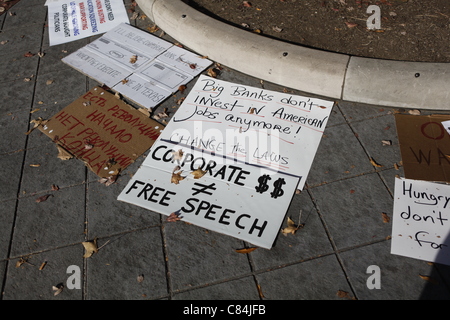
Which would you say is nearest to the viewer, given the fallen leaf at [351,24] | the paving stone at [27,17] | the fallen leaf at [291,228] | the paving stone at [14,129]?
the fallen leaf at [291,228]

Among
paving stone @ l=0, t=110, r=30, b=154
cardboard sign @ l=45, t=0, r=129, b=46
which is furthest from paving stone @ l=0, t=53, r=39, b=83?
paving stone @ l=0, t=110, r=30, b=154

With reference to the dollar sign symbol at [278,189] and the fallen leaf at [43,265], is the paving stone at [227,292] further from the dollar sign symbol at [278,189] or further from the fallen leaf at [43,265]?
the fallen leaf at [43,265]

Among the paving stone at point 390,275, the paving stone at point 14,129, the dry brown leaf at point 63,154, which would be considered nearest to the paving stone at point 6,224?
the dry brown leaf at point 63,154

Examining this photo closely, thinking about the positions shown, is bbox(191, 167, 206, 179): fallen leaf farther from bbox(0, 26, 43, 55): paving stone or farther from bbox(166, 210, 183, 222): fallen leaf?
bbox(0, 26, 43, 55): paving stone

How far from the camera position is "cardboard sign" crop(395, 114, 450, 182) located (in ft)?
10.6

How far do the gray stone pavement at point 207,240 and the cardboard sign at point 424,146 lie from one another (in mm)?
84

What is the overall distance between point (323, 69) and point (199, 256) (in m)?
2.04

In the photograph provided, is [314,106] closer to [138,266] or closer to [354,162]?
[354,162]

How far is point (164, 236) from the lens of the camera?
3.03 m

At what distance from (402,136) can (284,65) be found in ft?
4.10

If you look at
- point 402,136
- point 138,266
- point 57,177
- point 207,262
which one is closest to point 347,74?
point 402,136

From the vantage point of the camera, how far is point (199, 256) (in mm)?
2908

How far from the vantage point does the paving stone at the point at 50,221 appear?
3.08 metres

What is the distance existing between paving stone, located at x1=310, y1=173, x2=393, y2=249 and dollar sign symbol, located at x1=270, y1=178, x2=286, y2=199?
0.24 meters
